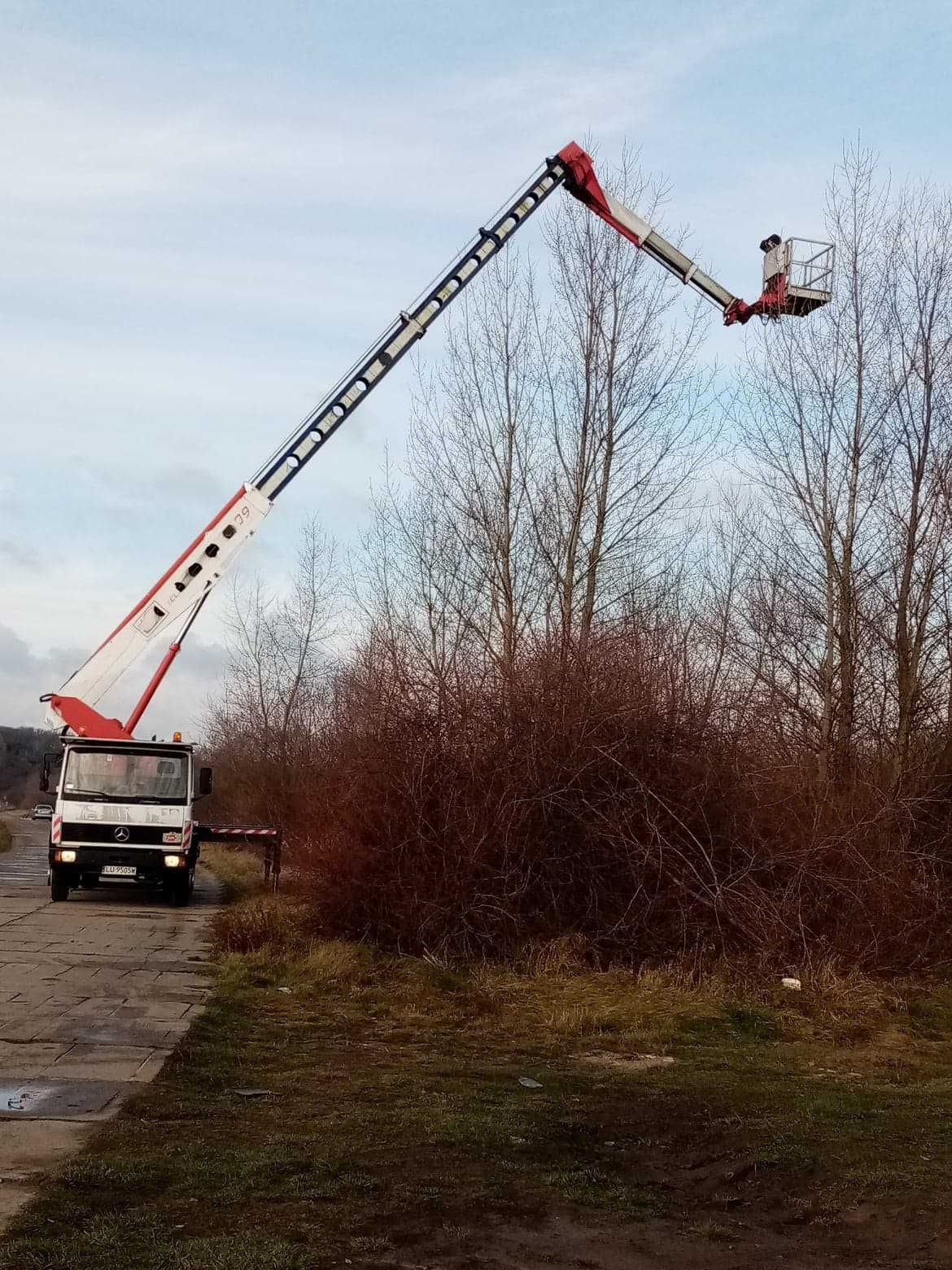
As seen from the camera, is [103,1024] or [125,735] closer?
[103,1024]

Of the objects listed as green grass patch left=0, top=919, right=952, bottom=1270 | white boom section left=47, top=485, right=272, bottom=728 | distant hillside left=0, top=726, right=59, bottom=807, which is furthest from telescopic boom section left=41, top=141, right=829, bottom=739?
distant hillside left=0, top=726, right=59, bottom=807

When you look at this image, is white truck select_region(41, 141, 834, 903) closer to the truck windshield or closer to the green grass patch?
the truck windshield

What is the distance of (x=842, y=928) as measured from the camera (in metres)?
12.7

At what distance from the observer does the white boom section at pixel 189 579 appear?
17734 mm

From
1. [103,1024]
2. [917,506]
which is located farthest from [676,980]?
[917,506]

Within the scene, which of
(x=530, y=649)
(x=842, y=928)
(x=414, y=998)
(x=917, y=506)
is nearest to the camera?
(x=414, y=998)

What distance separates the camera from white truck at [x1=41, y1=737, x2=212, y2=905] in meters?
18.3

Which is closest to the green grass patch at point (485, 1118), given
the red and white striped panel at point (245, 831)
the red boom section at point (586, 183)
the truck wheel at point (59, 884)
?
the truck wheel at point (59, 884)

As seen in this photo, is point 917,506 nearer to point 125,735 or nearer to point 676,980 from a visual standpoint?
point 676,980

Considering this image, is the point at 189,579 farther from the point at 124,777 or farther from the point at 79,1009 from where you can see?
the point at 79,1009

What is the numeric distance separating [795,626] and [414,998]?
9290 mm

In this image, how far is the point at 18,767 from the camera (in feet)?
497

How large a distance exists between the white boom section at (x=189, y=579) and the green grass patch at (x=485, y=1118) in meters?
6.74

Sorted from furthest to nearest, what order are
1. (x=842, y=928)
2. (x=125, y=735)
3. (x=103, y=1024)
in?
(x=125, y=735) → (x=842, y=928) → (x=103, y=1024)
